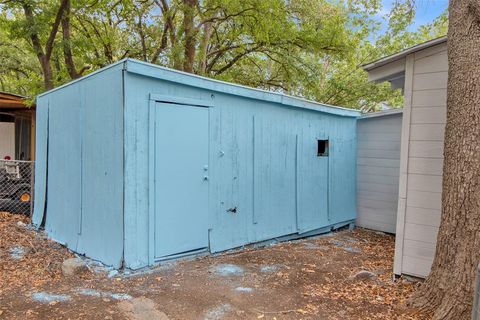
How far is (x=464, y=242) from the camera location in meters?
2.84

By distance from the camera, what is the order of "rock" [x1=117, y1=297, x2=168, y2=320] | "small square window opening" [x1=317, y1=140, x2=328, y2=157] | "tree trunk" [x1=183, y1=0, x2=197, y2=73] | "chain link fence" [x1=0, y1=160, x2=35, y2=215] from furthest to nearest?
"tree trunk" [x1=183, y1=0, x2=197, y2=73], "small square window opening" [x1=317, y1=140, x2=328, y2=157], "chain link fence" [x1=0, y1=160, x2=35, y2=215], "rock" [x1=117, y1=297, x2=168, y2=320]

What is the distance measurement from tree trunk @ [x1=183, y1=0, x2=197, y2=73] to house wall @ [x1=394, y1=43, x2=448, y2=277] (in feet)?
22.2

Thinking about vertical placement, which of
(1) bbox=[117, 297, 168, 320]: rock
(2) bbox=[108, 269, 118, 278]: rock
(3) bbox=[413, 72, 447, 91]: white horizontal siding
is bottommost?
(1) bbox=[117, 297, 168, 320]: rock

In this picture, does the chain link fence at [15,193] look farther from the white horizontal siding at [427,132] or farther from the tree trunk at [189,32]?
the white horizontal siding at [427,132]

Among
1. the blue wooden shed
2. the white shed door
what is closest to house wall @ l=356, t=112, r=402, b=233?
the blue wooden shed

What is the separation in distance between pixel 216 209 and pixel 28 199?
13.7ft

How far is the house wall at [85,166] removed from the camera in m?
4.03

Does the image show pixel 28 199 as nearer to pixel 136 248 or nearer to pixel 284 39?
pixel 136 248

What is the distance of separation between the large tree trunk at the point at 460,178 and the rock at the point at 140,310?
2268 millimetres

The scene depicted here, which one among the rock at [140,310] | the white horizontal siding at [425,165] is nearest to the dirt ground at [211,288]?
the rock at [140,310]

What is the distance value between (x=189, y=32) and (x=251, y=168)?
590 centimetres

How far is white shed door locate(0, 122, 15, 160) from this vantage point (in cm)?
1005

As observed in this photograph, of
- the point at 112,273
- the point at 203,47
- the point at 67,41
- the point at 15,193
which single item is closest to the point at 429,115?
the point at 112,273

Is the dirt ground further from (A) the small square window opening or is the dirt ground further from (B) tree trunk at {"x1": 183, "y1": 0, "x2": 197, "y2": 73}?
(B) tree trunk at {"x1": 183, "y1": 0, "x2": 197, "y2": 73}
